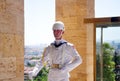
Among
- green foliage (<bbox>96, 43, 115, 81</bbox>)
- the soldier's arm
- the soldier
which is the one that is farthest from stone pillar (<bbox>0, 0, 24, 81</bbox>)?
green foliage (<bbox>96, 43, 115, 81</bbox>)

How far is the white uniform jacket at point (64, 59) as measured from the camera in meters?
3.54

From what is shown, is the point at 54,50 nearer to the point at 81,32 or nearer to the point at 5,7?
the point at 5,7

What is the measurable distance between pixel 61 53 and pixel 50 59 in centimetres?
18

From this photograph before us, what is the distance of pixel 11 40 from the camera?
126 inches

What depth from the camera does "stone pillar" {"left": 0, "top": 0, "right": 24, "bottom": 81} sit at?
3.08 m

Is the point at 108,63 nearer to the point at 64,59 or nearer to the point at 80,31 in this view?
the point at 80,31

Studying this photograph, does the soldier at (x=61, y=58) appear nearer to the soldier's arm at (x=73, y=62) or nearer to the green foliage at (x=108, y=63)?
the soldier's arm at (x=73, y=62)

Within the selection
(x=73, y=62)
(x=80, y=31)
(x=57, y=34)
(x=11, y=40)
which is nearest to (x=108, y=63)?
Answer: (x=80, y=31)

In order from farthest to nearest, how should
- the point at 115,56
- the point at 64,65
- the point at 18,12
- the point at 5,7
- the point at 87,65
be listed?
1. the point at 87,65
2. the point at 115,56
3. the point at 64,65
4. the point at 18,12
5. the point at 5,7

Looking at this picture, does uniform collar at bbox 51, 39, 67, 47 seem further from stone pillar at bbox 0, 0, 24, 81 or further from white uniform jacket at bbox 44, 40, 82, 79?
stone pillar at bbox 0, 0, 24, 81

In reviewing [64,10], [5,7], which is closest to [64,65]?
[5,7]

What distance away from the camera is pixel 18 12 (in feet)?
10.9

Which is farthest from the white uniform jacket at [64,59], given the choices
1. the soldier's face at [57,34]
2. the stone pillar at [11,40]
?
the stone pillar at [11,40]

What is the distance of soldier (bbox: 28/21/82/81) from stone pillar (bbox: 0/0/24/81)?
403 millimetres
